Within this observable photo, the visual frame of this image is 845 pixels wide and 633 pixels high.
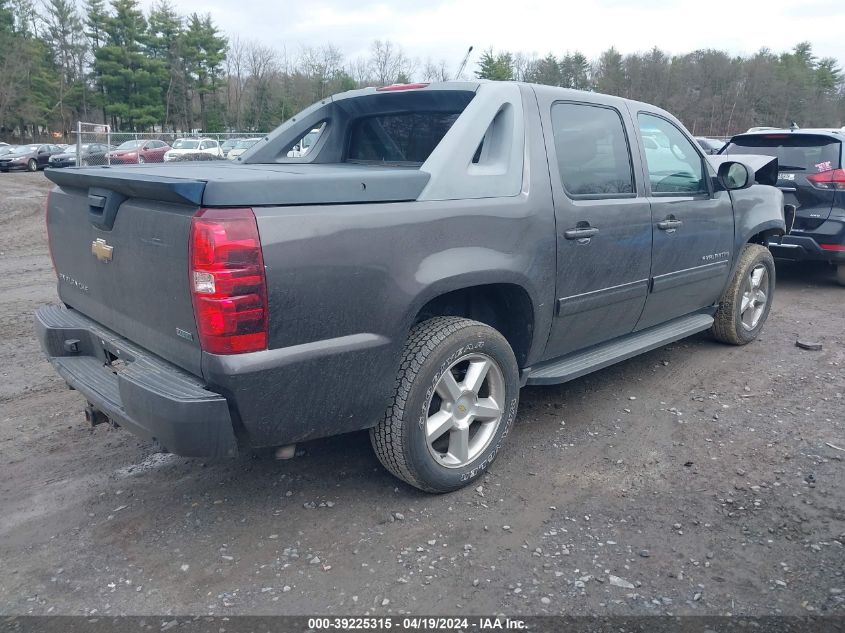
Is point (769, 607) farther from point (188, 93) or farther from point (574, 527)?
point (188, 93)

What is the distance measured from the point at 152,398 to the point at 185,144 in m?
29.3

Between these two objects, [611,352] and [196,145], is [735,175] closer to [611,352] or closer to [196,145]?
[611,352]

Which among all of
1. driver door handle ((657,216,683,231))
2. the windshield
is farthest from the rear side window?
the windshield

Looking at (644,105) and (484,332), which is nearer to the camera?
(484,332)

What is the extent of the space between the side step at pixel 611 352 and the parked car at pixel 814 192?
326 cm

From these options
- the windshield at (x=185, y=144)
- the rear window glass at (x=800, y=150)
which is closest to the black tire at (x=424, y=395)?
the rear window glass at (x=800, y=150)

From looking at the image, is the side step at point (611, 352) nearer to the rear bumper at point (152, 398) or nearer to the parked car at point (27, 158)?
the rear bumper at point (152, 398)

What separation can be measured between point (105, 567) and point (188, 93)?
6951 centimetres

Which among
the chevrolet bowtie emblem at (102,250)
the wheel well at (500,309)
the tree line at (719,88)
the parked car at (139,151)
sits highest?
the tree line at (719,88)

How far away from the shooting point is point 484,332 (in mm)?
3330

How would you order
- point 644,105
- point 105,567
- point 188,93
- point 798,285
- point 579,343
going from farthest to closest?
1. point 188,93
2. point 798,285
3. point 644,105
4. point 579,343
5. point 105,567

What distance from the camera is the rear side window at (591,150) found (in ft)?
12.5

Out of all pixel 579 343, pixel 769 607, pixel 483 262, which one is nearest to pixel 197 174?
pixel 483 262

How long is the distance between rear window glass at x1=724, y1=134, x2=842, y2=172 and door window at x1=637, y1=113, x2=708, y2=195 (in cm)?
366
